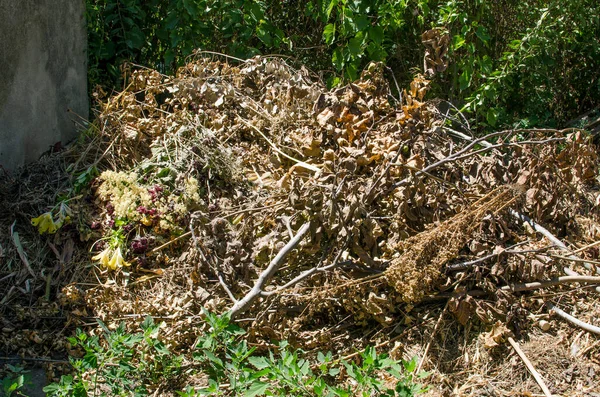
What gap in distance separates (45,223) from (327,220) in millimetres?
1826

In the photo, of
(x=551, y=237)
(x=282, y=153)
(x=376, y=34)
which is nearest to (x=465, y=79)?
(x=376, y=34)

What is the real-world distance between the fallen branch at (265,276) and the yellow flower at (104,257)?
951 mm

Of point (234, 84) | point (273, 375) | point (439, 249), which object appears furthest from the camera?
point (234, 84)

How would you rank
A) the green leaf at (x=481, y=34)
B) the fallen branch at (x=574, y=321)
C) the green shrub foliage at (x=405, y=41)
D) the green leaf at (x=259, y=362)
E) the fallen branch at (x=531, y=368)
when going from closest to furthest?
the green leaf at (x=259, y=362), the fallen branch at (x=531, y=368), the fallen branch at (x=574, y=321), the green leaf at (x=481, y=34), the green shrub foliage at (x=405, y=41)

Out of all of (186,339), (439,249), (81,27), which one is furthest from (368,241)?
(81,27)

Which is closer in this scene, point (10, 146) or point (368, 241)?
point (368, 241)

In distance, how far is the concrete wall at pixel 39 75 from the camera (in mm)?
4840

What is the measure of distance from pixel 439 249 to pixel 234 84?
2.39 meters

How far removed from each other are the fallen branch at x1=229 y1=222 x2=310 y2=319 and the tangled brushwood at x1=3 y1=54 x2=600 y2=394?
0.01 meters

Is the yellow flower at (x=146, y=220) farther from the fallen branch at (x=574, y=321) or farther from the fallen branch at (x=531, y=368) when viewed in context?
the fallen branch at (x=574, y=321)

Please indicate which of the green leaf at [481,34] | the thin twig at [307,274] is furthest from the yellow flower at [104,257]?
the green leaf at [481,34]

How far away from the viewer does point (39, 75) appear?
5141mm

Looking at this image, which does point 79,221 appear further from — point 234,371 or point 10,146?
point 234,371

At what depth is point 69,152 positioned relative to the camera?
5168 mm
